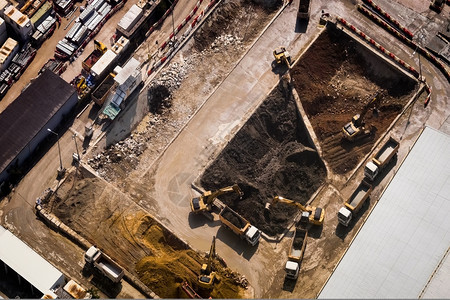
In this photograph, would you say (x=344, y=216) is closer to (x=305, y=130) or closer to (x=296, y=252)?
(x=296, y=252)

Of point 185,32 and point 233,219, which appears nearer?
point 233,219

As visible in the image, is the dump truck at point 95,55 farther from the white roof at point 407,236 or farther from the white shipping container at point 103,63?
the white roof at point 407,236

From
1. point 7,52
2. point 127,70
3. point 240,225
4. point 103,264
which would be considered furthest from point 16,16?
point 240,225

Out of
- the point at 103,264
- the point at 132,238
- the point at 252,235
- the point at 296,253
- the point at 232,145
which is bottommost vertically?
the point at 103,264

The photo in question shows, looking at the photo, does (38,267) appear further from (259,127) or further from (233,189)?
(259,127)

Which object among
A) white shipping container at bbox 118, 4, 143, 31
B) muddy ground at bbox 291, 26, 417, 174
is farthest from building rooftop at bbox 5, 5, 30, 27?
muddy ground at bbox 291, 26, 417, 174

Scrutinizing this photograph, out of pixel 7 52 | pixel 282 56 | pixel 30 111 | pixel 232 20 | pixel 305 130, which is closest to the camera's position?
pixel 30 111
